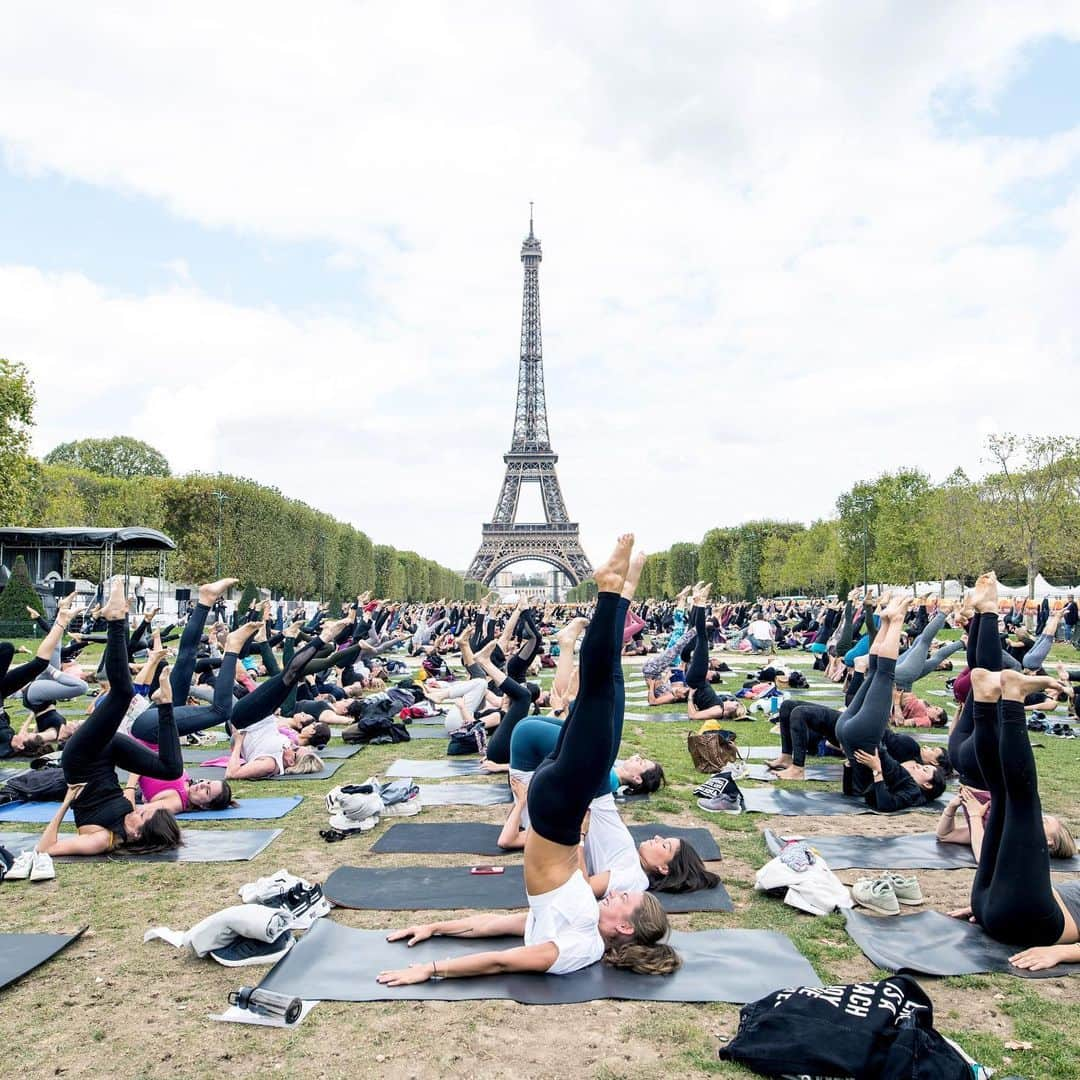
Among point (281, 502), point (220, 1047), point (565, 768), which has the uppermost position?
point (281, 502)

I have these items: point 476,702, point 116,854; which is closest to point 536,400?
point 476,702

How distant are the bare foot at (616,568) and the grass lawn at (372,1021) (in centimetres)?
193

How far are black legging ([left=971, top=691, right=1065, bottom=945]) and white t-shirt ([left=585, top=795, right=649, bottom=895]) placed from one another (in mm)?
1927

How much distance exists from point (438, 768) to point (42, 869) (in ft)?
16.1

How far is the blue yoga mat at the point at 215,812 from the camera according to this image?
7.56m

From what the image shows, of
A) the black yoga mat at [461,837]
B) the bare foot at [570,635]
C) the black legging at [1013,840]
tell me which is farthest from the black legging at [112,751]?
the black legging at [1013,840]

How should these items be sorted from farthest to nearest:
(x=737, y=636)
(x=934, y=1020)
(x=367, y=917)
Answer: (x=737, y=636), (x=367, y=917), (x=934, y=1020)

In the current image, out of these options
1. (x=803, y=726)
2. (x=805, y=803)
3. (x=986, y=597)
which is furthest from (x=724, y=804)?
(x=986, y=597)

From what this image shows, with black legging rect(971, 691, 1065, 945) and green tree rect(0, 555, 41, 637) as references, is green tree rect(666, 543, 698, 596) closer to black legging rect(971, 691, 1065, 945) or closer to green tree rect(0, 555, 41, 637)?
green tree rect(0, 555, 41, 637)

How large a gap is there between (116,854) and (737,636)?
86.7ft

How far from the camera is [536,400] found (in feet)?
280

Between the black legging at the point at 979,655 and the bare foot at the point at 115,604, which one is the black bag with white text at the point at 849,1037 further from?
the bare foot at the point at 115,604

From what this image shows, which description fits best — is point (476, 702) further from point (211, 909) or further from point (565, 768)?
point (565, 768)

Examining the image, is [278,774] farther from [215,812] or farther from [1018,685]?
[1018,685]
